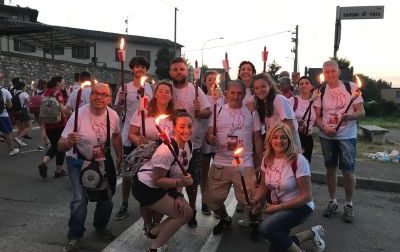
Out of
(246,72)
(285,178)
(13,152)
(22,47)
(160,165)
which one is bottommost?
(13,152)

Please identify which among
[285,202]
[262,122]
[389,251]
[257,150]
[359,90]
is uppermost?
[359,90]

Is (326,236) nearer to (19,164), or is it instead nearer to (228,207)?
(228,207)

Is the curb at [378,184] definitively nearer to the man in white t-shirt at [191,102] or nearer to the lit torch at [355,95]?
the lit torch at [355,95]

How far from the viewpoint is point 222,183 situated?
4715 millimetres

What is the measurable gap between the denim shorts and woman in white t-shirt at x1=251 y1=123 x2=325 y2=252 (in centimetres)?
166

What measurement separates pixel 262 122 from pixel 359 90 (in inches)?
58.2

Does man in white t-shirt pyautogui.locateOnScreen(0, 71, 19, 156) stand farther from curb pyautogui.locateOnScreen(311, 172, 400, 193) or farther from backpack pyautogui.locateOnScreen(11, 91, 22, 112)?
curb pyautogui.locateOnScreen(311, 172, 400, 193)

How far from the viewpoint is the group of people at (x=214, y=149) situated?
392cm

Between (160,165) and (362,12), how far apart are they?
726 cm

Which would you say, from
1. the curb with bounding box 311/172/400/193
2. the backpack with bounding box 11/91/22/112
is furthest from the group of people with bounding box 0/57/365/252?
the backpack with bounding box 11/91/22/112

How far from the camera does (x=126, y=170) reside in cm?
424

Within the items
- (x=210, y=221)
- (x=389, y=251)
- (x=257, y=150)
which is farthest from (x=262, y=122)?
(x=389, y=251)

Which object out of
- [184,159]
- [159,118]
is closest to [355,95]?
[184,159]

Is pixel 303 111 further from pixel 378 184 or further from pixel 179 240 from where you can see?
pixel 179 240
